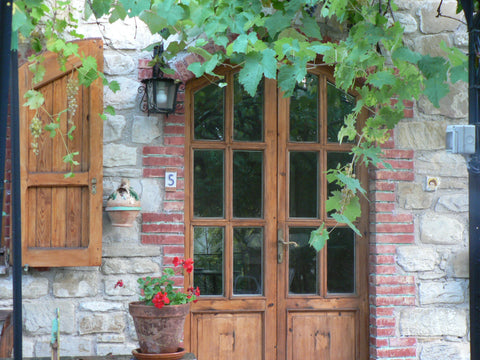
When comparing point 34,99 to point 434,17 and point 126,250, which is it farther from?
point 434,17

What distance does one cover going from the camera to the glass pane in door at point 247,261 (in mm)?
4211

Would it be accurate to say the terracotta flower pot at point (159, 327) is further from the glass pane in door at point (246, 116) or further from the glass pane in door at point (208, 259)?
the glass pane in door at point (246, 116)

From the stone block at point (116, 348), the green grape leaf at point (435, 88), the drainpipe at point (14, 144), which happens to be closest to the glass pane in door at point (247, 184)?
the stone block at point (116, 348)

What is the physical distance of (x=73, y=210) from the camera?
3.79 metres

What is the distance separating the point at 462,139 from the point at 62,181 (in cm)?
238

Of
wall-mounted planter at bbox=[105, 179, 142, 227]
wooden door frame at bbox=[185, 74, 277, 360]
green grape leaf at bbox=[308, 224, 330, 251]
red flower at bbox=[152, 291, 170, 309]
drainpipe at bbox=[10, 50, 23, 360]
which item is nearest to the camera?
drainpipe at bbox=[10, 50, 23, 360]

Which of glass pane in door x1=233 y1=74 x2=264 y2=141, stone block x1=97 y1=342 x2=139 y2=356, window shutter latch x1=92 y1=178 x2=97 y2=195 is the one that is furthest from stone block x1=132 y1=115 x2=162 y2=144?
stone block x1=97 y1=342 x2=139 y2=356

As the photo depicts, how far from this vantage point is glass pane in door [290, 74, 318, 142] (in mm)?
4324

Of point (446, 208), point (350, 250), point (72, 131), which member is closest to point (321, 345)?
point (350, 250)

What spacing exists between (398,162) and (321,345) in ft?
4.29

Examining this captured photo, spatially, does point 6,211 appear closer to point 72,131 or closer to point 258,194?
point 72,131

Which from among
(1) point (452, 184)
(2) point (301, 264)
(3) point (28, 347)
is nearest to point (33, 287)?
(3) point (28, 347)

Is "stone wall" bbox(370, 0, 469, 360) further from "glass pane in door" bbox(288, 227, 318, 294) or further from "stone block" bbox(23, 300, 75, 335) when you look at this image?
"stone block" bbox(23, 300, 75, 335)

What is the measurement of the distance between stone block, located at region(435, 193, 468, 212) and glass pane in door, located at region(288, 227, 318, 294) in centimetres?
88
